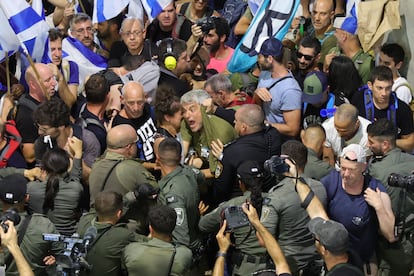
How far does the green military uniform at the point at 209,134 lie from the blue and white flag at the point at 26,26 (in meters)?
2.37

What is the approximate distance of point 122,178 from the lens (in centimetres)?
1055

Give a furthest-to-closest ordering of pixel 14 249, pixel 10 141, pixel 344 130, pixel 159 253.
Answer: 1. pixel 10 141
2. pixel 344 130
3. pixel 159 253
4. pixel 14 249

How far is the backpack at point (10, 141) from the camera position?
11.4m

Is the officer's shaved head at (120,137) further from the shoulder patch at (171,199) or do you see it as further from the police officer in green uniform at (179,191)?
the shoulder patch at (171,199)

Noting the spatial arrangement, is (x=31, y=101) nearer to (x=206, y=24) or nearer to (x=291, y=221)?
(x=206, y=24)

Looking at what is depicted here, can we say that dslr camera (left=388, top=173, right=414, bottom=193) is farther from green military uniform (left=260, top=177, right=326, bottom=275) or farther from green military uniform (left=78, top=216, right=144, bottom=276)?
green military uniform (left=78, top=216, right=144, bottom=276)

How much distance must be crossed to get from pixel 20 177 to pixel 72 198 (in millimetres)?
675

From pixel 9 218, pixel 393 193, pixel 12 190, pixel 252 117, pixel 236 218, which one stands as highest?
pixel 9 218

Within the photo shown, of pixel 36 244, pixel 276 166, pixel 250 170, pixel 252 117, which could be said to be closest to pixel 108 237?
pixel 36 244

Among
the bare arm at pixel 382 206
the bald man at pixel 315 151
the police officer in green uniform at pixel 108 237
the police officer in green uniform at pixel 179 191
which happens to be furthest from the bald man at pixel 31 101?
the bare arm at pixel 382 206

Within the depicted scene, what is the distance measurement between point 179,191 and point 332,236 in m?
1.98

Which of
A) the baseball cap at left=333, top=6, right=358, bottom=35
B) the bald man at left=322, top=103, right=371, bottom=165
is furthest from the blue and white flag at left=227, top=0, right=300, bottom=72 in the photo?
the bald man at left=322, top=103, right=371, bottom=165

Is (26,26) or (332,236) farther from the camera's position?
(26,26)

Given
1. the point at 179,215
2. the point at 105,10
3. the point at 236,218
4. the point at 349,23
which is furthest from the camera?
the point at 105,10
